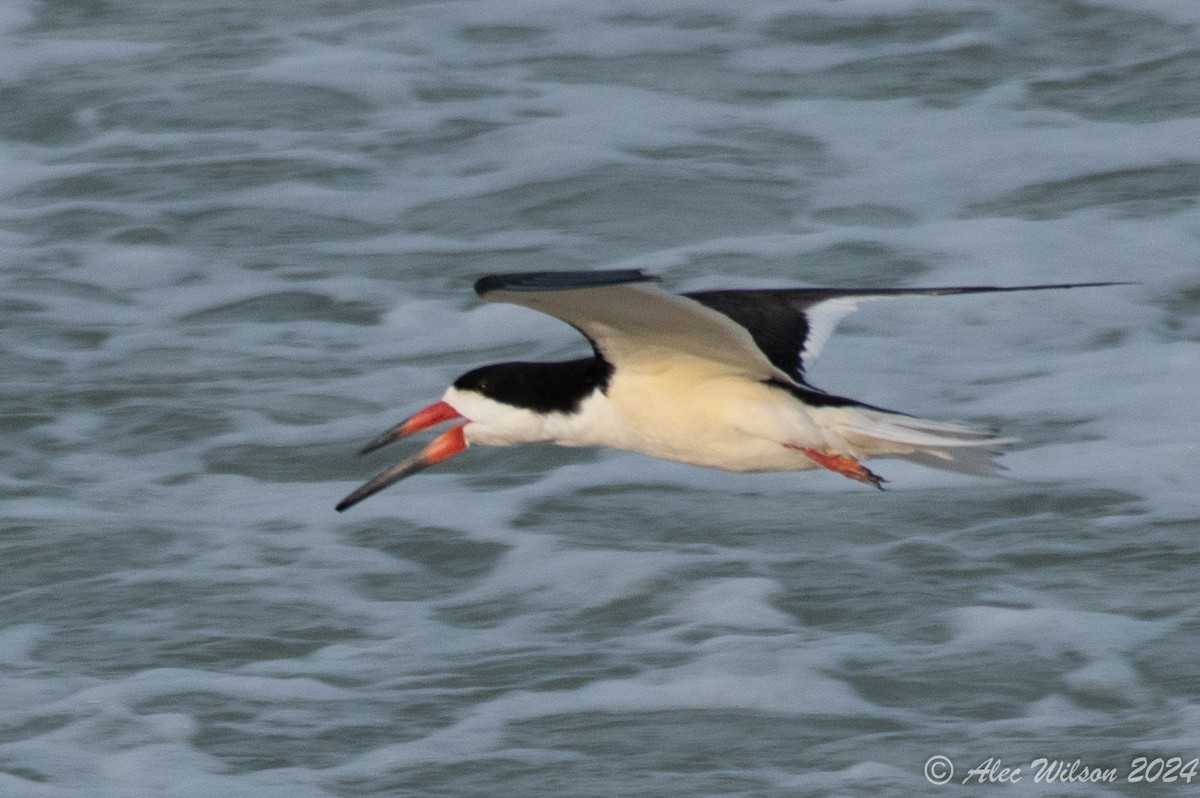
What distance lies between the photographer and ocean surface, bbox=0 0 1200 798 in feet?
21.5

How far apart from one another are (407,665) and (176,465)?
2008mm

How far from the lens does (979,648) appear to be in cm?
689

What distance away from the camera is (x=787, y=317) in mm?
6715

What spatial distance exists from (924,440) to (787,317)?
88 cm

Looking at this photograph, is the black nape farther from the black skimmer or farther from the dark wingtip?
the dark wingtip

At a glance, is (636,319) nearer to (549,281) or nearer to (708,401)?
(708,401)

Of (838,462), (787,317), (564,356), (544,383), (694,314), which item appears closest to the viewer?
(694,314)

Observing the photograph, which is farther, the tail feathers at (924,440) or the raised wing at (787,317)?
the raised wing at (787,317)

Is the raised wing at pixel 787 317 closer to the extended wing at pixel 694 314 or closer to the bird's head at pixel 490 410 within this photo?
the extended wing at pixel 694 314

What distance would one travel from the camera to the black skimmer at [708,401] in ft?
20.0

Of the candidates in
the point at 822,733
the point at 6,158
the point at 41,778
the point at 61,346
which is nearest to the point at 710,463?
the point at 822,733

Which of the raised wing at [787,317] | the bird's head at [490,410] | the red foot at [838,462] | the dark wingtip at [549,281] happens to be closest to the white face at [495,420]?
the bird's head at [490,410]

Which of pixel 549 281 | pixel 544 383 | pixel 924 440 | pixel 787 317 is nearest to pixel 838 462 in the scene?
pixel 924 440

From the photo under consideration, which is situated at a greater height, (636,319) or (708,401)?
(636,319)
